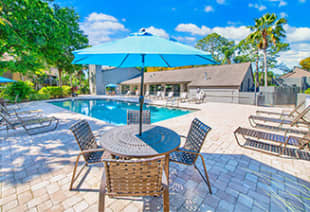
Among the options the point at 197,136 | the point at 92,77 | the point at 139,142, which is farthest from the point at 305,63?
the point at 92,77

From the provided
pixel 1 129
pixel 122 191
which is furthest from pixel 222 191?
pixel 1 129

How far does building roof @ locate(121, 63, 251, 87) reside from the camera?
17025mm

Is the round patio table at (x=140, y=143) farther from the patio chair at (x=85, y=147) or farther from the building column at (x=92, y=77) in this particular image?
the building column at (x=92, y=77)

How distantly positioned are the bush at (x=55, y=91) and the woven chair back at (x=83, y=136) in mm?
21384

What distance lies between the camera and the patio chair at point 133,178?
148cm

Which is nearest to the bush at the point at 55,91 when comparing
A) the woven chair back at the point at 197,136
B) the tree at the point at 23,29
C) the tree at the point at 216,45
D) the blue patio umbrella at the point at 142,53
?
the tree at the point at 23,29

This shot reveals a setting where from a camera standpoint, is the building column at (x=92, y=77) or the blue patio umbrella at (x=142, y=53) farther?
the building column at (x=92, y=77)

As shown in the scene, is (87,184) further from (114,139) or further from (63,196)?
(114,139)

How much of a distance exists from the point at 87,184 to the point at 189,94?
18471 millimetres

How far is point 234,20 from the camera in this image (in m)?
25.8

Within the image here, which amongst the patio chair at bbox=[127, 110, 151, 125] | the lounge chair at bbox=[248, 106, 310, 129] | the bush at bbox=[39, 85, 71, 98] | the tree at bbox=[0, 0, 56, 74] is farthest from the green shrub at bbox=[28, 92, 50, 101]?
the lounge chair at bbox=[248, 106, 310, 129]

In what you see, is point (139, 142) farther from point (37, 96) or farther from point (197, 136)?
point (37, 96)

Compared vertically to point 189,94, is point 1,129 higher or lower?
lower

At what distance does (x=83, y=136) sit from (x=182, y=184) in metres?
2.04
